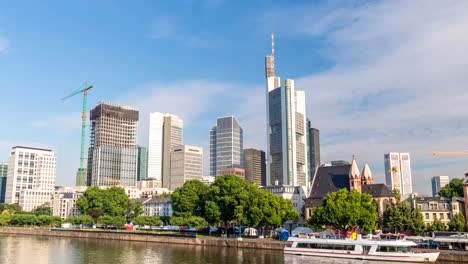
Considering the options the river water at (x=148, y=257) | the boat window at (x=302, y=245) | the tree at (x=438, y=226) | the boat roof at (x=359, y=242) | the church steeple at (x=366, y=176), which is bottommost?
the river water at (x=148, y=257)

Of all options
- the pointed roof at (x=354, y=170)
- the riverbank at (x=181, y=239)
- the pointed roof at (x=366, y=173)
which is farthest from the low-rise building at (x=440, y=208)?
the riverbank at (x=181, y=239)

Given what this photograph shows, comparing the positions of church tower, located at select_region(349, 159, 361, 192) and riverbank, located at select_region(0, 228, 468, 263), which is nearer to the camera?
riverbank, located at select_region(0, 228, 468, 263)

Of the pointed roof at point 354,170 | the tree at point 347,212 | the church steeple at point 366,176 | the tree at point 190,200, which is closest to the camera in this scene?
the tree at point 347,212

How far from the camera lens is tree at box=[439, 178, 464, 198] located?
160 metres

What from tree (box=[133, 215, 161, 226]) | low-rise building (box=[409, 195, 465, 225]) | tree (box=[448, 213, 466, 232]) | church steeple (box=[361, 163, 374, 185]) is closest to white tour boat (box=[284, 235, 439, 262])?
tree (box=[448, 213, 466, 232])

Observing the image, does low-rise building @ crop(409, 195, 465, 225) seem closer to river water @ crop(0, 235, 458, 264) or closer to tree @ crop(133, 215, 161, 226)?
river water @ crop(0, 235, 458, 264)

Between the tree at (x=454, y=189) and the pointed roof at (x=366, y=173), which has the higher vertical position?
the pointed roof at (x=366, y=173)

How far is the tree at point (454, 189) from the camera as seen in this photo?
160500 millimetres

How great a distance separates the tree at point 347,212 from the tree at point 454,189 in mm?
62234

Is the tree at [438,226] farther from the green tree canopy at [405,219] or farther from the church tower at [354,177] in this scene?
the church tower at [354,177]

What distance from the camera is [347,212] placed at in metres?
111

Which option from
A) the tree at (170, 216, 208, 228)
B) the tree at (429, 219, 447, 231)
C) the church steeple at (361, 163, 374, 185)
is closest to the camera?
the tree at (429, 219, 447, 231)

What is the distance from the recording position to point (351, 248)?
317ft

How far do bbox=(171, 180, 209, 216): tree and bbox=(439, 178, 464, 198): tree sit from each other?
290 ft
